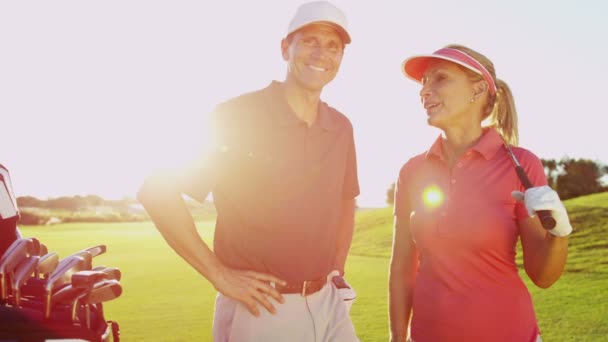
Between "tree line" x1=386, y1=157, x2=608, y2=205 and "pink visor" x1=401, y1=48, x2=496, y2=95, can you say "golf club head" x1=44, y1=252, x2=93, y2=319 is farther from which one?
"tree line" x1=386, y1=157, x2=608, y2=205

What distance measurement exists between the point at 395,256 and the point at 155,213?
132cm

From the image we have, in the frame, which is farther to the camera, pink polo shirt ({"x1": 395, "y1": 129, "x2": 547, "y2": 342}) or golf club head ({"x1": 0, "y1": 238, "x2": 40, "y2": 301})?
golf club head ({"x1": 0, "y1": 238, "x2": 40, "y2": 301})

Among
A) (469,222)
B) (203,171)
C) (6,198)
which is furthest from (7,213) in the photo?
(469,222)

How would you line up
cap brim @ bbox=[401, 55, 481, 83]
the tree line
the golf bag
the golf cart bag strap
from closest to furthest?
the golf bag → cap brim @ bbox=[401, 55, 481, 83] → the golf cart bag strap → the tree line

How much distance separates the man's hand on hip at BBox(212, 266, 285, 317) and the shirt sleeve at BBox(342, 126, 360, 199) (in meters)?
0.90

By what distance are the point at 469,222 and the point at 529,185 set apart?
1.06ft

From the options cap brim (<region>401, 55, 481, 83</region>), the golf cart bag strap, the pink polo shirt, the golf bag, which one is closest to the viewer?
the golf bag

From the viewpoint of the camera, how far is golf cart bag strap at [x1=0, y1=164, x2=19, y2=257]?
13.6ft

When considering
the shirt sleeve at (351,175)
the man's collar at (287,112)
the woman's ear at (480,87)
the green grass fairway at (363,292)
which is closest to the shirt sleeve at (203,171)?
the man's collar at (287,112)

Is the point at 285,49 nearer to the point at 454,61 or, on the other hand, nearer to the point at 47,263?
the point at 454,61

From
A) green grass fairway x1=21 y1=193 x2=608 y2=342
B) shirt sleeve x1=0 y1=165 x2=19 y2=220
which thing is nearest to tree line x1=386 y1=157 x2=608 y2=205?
green grass fairway x1=21 y1=193 x2=608 y2=342

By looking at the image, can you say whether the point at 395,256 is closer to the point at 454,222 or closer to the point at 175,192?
the point at 454,222

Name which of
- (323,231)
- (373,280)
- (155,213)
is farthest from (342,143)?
(373,280)

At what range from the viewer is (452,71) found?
11.2 feet
